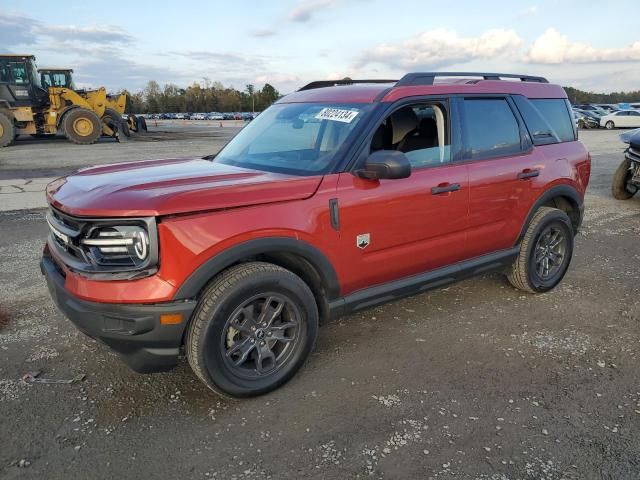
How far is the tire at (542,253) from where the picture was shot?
4391 millimetres

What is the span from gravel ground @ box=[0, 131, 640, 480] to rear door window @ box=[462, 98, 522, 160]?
1360mm

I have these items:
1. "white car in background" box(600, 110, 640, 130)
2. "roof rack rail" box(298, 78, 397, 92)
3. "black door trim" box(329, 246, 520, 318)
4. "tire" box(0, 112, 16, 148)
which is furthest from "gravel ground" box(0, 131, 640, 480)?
"white car in background" box(600, 110, 640, 130)

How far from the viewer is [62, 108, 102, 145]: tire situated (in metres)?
21.5

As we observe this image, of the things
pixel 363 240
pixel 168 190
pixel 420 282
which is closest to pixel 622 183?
pixel 420 282

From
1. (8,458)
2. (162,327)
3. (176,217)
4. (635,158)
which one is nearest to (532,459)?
(162,327)

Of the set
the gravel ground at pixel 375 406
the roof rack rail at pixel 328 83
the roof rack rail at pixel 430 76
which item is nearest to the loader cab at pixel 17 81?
the gravel ground at pixel 375 406

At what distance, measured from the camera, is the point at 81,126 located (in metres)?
21.7

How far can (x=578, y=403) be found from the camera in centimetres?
293

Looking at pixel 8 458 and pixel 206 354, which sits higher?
pixel 206 354

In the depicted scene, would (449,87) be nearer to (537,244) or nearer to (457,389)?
(537,244)

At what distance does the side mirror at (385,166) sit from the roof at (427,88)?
0.53 meters

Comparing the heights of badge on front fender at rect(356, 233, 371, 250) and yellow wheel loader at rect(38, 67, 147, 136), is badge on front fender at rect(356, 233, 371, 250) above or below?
below

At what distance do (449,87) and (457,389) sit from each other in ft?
7.16

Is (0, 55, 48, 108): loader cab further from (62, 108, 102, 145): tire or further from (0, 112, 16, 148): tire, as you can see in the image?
(62, 108, 102, 145): tire
